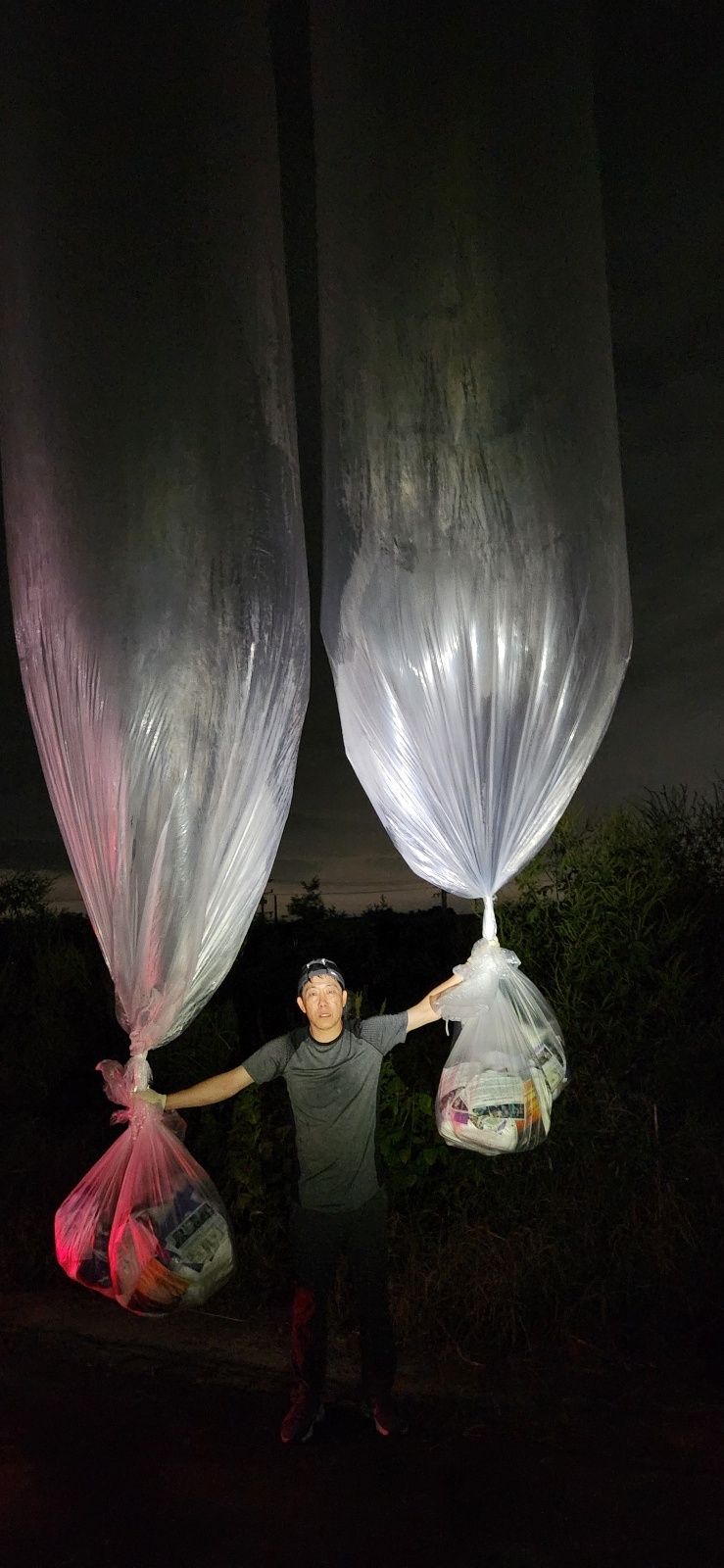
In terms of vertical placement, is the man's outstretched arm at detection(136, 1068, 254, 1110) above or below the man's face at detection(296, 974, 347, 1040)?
below

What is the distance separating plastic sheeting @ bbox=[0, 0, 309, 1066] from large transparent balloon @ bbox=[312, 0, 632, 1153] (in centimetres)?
26

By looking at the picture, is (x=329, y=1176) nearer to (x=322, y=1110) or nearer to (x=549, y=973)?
(x=322, y=1110)

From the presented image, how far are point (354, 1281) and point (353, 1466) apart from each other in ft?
1.40

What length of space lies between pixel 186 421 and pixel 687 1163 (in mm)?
3037

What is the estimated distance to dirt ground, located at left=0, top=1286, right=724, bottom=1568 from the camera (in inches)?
84.3

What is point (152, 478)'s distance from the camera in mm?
2715

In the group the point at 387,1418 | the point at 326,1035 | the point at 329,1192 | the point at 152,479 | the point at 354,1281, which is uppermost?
the point at 152,479

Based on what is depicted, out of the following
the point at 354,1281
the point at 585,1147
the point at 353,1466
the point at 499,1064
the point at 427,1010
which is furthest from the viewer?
the point at 585,1147

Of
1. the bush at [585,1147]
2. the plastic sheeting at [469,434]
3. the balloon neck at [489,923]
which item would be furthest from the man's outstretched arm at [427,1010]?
the bush at [585,1147]

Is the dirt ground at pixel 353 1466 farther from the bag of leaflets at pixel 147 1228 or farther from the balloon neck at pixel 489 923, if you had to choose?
the balloon neck at pixel 489 923

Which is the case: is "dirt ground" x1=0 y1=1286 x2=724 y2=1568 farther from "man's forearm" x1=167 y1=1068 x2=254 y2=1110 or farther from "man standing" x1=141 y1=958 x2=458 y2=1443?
"man's forearm" x1=167 y1=1068 x2=254 y2=1110

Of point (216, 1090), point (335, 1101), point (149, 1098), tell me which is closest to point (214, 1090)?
point (216, 1090)

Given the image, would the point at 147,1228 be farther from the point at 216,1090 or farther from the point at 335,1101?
the point at 335,1101

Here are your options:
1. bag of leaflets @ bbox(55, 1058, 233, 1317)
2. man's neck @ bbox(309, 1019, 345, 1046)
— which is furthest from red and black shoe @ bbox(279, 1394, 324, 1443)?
man's neck @ bbox(309, 1019, 345, 1046)
